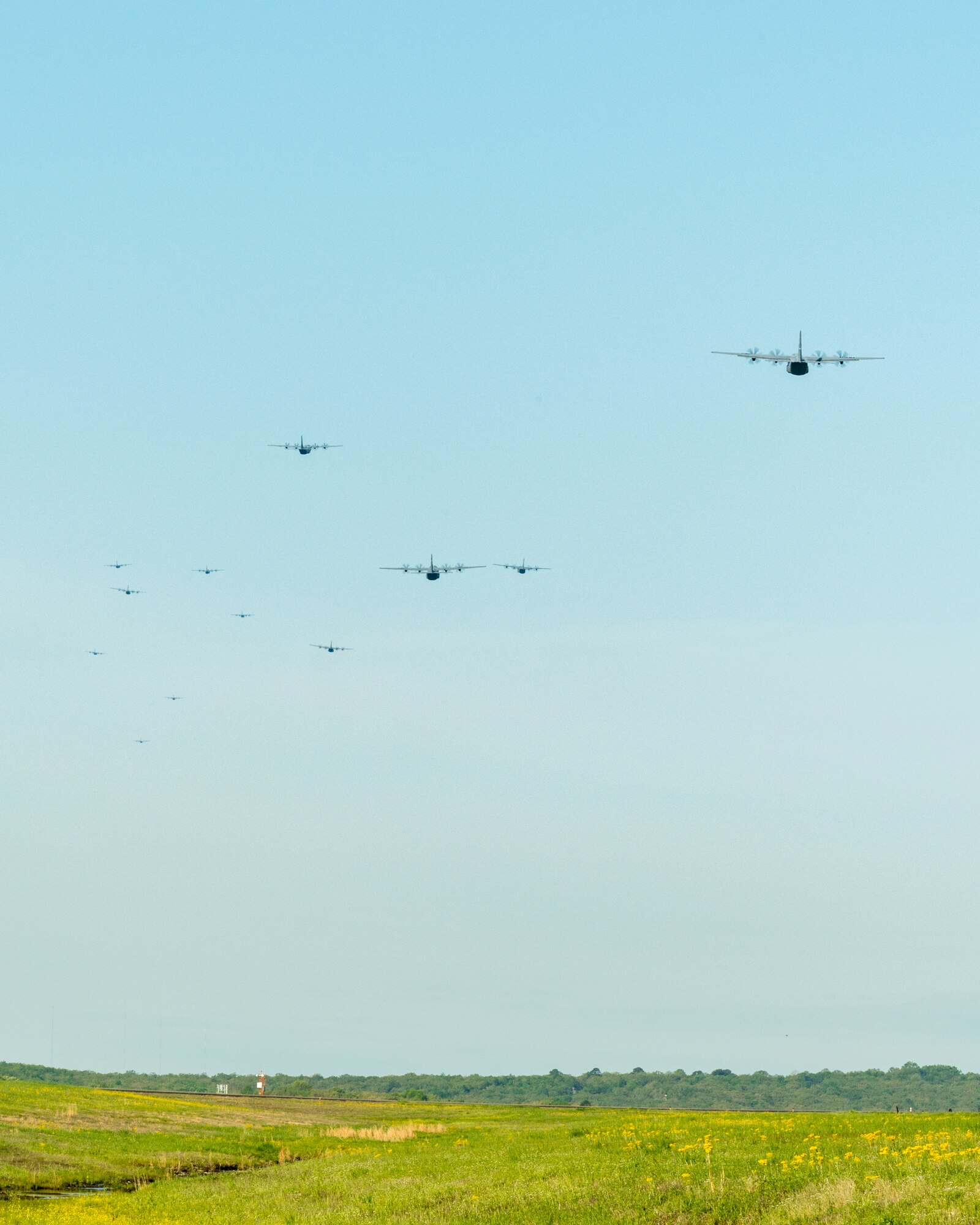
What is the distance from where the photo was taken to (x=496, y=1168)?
5469cm

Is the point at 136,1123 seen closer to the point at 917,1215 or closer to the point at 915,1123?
the point at 915,1123

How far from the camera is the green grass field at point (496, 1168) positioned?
40375 mm

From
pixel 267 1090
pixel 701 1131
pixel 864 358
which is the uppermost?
pixel 864 358

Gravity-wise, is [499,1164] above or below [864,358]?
below

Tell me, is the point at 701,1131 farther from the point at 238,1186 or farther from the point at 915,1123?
the point at 238,1186

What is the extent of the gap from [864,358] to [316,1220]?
186 ft

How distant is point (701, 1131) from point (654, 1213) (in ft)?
65.2

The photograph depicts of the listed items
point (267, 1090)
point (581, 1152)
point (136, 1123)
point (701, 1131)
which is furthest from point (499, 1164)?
point (267, 1090)

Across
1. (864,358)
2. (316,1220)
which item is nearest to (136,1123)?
(316,1220)

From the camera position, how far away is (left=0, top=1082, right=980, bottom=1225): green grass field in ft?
132

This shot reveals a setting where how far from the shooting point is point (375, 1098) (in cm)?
13575

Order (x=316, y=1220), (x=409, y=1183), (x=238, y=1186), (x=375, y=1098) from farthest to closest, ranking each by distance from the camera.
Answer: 1. (x=375, y=1098)
2. (x=238, y=1186)
3. (x=409, y=1183)
4. (x=316, y=1220)

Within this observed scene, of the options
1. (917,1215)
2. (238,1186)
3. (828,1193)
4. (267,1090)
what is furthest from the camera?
(267,1090)

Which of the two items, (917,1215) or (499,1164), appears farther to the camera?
(499,1164)
